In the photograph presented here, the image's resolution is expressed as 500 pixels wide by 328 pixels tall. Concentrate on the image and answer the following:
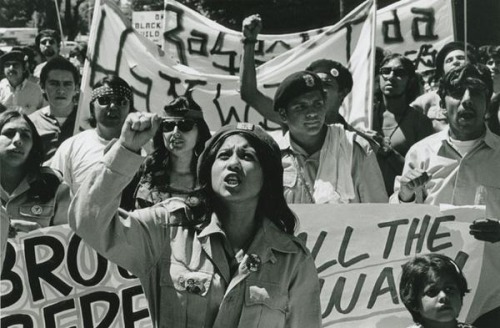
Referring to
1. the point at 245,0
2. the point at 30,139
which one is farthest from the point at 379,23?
the point at 245,0

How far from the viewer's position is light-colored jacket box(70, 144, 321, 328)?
274cm

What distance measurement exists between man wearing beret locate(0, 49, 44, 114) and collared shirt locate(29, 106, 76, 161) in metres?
1.97

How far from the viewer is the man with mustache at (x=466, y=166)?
4.79 meters

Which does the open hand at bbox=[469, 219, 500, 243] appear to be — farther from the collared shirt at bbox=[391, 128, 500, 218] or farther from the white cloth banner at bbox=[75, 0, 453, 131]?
the white cloth banner at bbox=[75, 0, 453, 131]

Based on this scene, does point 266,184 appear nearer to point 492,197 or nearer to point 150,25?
point 492,197

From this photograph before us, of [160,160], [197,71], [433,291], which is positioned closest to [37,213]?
[160,160]

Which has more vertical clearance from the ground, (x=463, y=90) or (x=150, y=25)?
(x=150, y=25)

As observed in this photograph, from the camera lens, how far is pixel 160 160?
202 inches

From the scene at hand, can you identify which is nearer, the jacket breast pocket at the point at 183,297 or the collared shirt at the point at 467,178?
the jacket breast pocket at the point at 183,297

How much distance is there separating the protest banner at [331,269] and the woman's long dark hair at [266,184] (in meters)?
1.64

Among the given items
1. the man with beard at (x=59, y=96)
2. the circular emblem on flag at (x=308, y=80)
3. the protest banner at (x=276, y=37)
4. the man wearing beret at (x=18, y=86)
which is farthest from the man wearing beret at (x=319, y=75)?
the man wearing beret at (x=18, y=86)

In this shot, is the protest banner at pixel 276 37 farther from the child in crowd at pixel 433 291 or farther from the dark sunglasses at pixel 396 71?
the child in crowd at pixel 433 291

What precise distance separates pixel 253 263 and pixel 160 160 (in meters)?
2.28

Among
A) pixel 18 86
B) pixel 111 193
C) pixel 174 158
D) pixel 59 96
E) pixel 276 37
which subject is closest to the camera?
pixel 111 193
